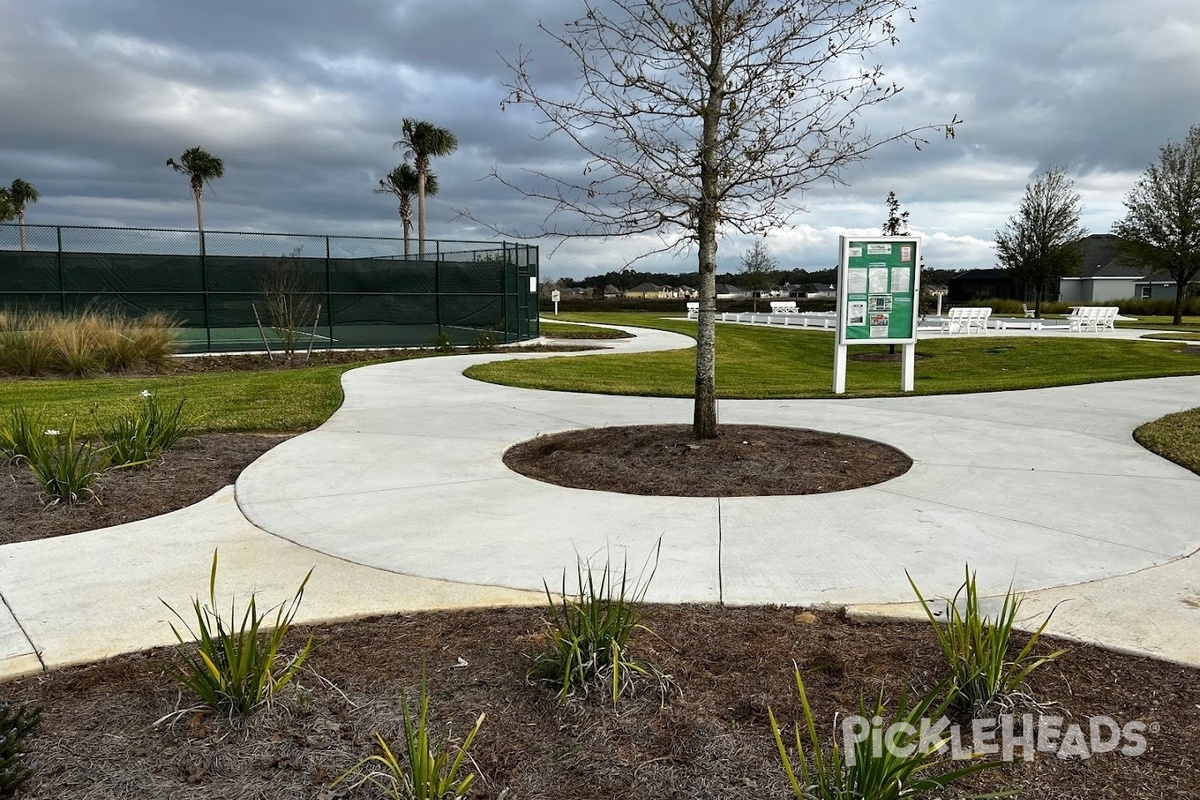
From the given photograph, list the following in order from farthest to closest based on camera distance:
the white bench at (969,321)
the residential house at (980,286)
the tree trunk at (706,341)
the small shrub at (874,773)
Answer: the residential house at (980,286) < the white bench at (969,321) < the tree trunk at (706,341) < the small shrub at (874,773)

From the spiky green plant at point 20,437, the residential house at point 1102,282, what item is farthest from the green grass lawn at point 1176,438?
the residential house at point 1102,282

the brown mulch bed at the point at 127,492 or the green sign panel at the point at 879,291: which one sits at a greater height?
the green sign panel at the point at 879,291

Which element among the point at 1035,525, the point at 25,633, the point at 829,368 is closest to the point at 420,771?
the point at 25,633

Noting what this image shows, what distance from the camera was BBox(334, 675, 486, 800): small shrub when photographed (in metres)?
2.30

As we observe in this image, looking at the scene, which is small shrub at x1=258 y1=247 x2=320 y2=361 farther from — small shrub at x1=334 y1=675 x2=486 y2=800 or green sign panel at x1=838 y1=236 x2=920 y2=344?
small shrub at x1=334 y1=675 x2=486 y2=800

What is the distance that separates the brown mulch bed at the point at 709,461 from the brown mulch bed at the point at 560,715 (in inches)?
103

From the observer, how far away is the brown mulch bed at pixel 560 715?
99.8 inches

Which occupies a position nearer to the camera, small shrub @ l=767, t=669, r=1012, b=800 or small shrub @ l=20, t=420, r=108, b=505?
small shrub @ l=767, t=669, r=1012, b=800

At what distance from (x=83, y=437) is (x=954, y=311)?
30.2m

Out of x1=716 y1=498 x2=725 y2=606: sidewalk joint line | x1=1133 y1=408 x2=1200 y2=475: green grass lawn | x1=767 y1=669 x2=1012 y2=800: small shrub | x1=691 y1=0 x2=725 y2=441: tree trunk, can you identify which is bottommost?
x1=716 y1=498 x2=725 y2=606: sidewalk joint line

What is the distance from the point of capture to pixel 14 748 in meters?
2.46

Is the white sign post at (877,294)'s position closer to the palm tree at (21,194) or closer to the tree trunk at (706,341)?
the tree trunk at (706,341)

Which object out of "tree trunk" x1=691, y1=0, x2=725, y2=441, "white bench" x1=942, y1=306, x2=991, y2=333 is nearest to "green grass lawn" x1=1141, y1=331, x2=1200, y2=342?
"white bench" x1=942, y1=306, x2=991, y2=333

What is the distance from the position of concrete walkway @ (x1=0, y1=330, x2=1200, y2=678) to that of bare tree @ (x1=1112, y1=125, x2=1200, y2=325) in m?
32.6
